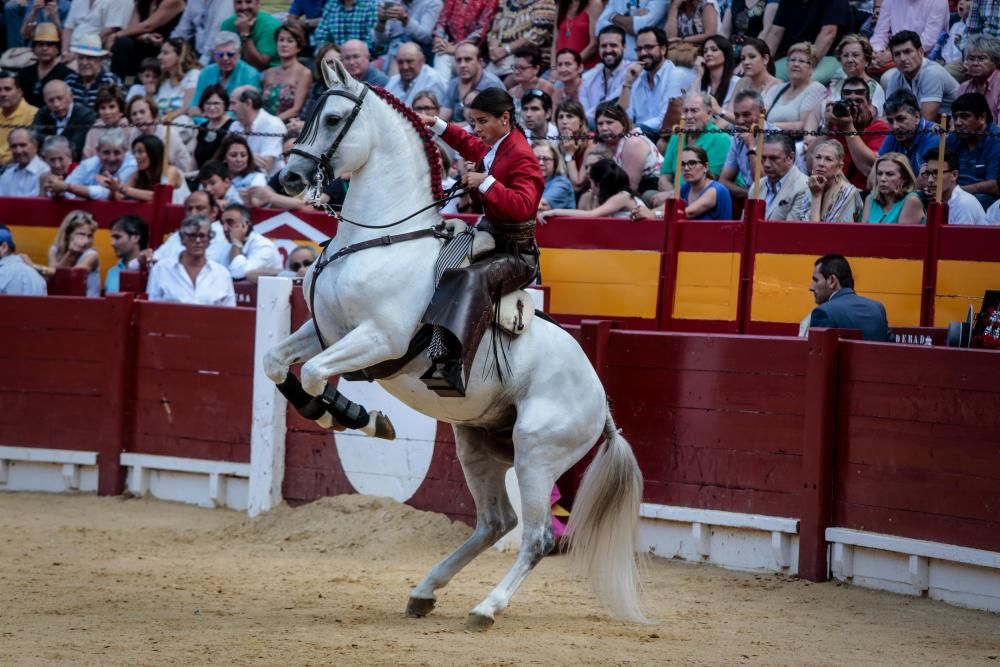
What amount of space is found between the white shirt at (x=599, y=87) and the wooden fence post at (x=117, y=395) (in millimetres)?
3970

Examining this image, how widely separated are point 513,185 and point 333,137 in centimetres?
81

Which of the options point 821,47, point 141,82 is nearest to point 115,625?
point 821,47

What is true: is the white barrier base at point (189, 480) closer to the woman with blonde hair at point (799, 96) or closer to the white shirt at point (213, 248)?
the white shirt at point (213, 248)

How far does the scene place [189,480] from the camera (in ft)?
31.6

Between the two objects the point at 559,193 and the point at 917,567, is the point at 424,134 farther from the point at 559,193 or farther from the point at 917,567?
the point at 559,193

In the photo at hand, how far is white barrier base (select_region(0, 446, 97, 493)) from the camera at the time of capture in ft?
32.6

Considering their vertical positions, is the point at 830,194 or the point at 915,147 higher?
the point at 915,147

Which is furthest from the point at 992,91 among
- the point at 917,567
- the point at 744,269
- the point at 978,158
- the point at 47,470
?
the point at 47,470

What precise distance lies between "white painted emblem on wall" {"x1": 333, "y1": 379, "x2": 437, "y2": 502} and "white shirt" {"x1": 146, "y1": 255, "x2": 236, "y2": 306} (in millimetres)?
1809

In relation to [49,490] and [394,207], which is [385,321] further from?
[49,490]

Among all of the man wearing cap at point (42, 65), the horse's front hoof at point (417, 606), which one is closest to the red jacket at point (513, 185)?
the horse's front hoof at point (417, 606)

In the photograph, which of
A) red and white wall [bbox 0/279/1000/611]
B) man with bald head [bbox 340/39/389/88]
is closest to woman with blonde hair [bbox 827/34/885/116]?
red and white wall [bbox 0/279/1000/611]

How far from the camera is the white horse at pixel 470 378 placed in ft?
20.0

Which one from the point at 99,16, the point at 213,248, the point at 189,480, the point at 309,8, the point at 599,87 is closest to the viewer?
the point at 189,480
